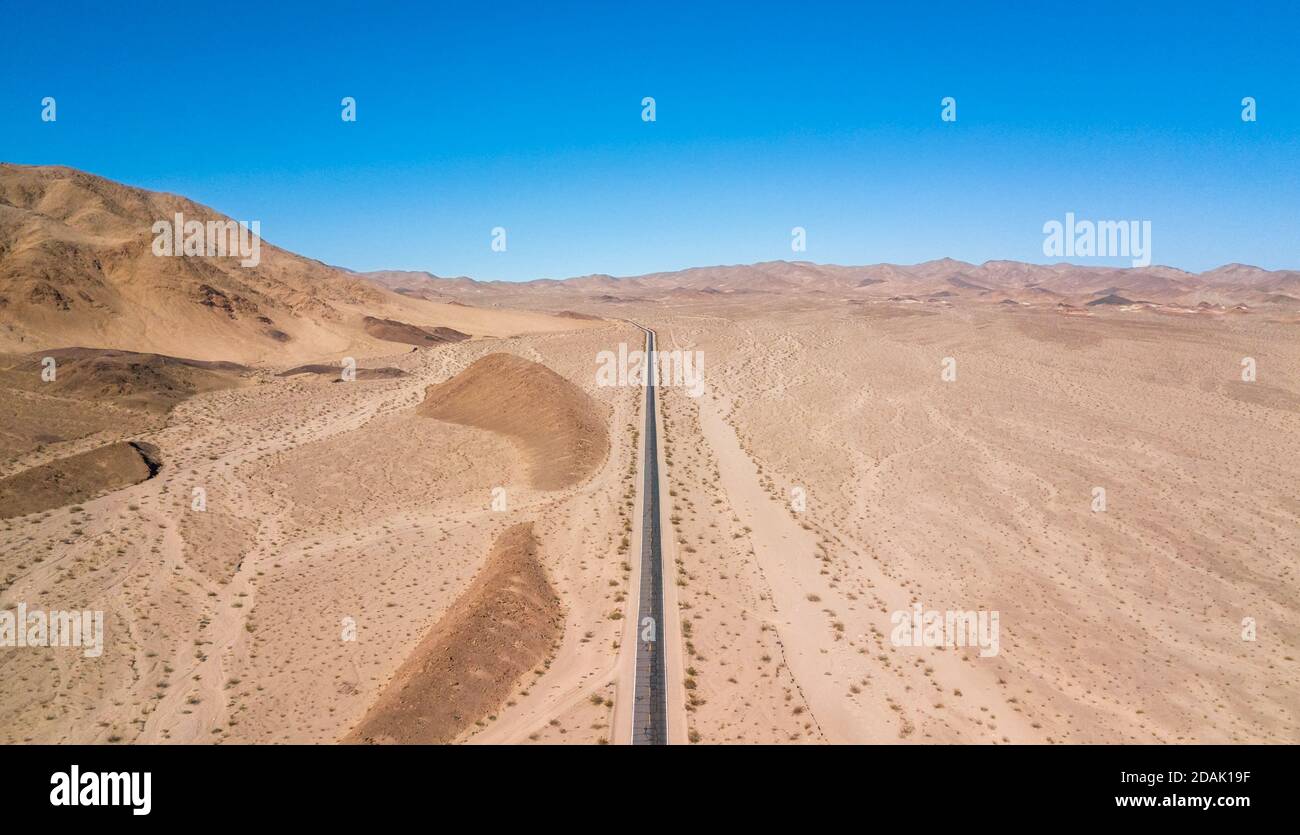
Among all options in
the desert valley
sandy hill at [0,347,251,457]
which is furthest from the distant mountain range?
sandy hill at [0,347,251,457]

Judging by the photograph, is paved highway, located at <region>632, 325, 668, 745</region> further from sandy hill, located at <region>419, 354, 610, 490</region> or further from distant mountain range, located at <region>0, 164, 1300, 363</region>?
distant mountain range, located at <region>0, 164, 1300, 363</region>

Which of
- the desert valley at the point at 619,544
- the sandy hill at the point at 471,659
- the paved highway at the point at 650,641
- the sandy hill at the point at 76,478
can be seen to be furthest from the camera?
the sandy hill at the point at 76,478

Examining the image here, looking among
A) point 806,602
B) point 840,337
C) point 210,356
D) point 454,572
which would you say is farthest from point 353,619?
point 840,337

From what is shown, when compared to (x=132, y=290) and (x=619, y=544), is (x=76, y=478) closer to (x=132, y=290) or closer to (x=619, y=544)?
(x=619, y=544)

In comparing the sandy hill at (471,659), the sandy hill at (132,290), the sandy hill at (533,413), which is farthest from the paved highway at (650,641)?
the sandy hill at (132,290)

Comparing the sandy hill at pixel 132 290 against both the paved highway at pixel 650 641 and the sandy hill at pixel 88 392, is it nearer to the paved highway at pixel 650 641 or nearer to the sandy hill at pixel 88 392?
the sandy hill at pixel 88 392

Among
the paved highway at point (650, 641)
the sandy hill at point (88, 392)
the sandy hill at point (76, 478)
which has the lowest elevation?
the paved highway at point (650, 641)

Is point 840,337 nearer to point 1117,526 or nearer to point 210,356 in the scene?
point 1117,526
